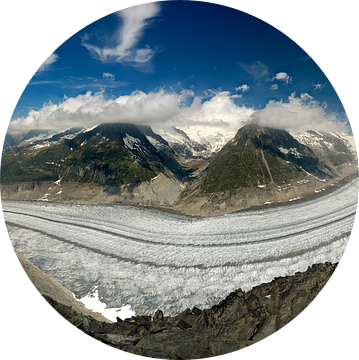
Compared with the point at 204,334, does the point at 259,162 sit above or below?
above

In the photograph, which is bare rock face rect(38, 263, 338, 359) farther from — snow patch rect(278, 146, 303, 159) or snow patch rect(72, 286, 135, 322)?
snow patch rect(278, 146, 303, 159)

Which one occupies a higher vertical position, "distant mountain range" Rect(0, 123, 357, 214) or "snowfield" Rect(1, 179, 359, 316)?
"distant mountain range" Rect(0, 123, 357, 214)

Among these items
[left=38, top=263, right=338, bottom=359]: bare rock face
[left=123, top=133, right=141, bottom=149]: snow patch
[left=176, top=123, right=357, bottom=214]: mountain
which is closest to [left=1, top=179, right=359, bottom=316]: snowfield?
Result: [left=38, top=263, right=338, bottom=359]: bare rock face

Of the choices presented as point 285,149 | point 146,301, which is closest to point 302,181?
point 285,149

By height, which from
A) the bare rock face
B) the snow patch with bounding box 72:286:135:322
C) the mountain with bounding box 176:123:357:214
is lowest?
the snow patch with bounding box 72:286:135:322

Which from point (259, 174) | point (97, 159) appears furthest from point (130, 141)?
point (259, 174)

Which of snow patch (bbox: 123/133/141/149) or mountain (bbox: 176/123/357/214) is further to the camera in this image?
snow patch (bbox: 123/133/141/149)

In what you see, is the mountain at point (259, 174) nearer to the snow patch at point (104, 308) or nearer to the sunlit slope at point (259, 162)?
the sunlit slope at point (259, 162)

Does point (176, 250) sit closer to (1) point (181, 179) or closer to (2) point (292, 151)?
(2) point (292, 151)

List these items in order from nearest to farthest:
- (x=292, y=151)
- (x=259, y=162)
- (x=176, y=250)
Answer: (x=176, y=250) < (x=259, y=162) < (x=292, y=151)
